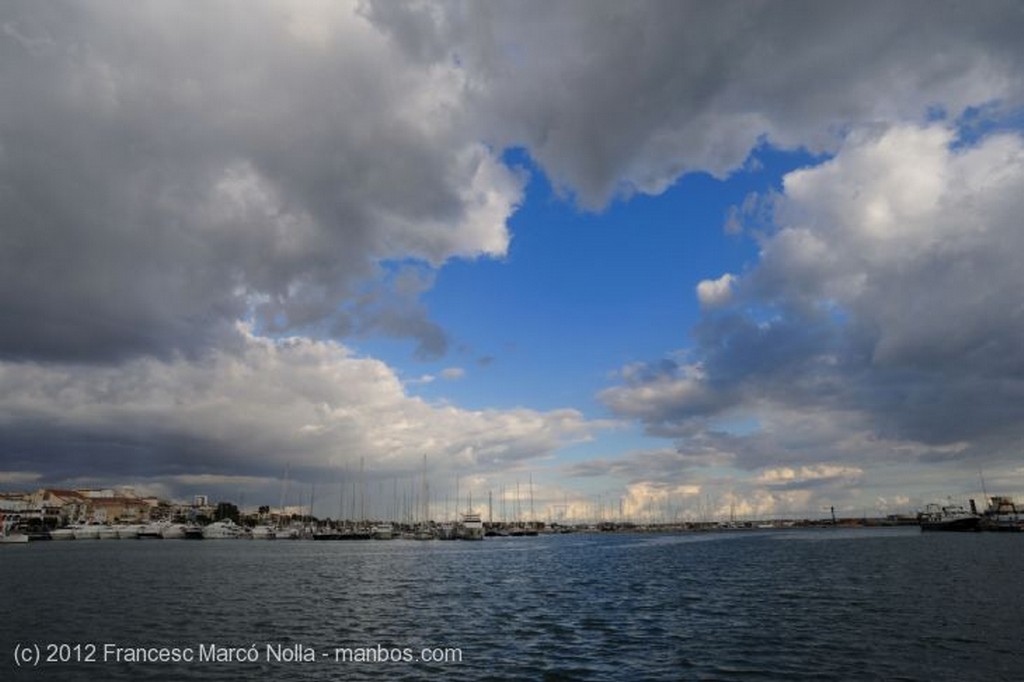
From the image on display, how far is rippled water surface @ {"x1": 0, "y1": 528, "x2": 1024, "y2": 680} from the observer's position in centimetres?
3005

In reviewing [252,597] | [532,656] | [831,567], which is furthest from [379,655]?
[831,567]

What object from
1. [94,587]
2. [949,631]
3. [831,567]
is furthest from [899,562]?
[94,587]

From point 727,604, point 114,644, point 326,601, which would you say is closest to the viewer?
point 114,644

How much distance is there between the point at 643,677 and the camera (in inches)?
1117

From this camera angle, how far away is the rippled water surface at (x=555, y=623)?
98.6 ft

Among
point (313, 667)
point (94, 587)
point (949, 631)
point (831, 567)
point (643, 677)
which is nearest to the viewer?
point (643, 677)

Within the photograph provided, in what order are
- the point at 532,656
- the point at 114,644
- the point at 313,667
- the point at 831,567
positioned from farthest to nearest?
the point at 831,567, the point at 114,644, the point at 532,656, the point at 313,667

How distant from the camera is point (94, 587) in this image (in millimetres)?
65625

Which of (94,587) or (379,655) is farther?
(94,587)

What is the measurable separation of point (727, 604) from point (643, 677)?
27.8 meters

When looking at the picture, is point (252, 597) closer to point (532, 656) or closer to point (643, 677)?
point (532, 656)

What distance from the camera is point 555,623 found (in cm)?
4353

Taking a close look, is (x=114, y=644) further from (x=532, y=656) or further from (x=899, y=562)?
(x=899, y=562)

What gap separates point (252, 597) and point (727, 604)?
144ft
